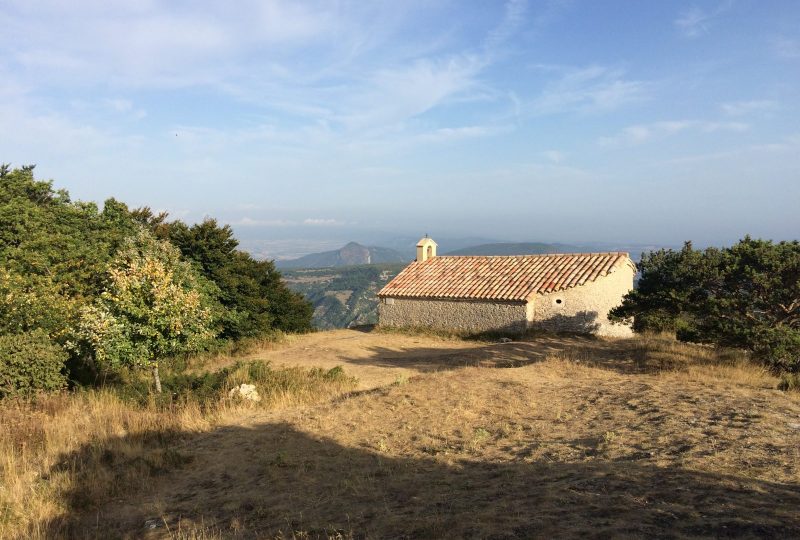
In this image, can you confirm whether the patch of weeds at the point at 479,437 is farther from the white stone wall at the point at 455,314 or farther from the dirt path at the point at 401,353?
the white stone wall at the point at 455,314

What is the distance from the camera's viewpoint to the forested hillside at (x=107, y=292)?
39.3ft

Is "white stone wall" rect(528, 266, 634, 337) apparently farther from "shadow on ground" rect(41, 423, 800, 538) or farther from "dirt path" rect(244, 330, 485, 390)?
"shadow on ground" rect(41, 423, 800, 538)

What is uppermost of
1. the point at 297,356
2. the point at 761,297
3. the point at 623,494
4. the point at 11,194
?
the point at 11,194

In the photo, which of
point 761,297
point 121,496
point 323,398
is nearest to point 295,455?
point 121,496

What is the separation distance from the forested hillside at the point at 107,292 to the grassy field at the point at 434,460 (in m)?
1.63

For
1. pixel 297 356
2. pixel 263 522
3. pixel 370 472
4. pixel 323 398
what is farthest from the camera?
pixel 297 356

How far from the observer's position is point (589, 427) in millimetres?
7809

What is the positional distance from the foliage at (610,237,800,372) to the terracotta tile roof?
26.9 feet

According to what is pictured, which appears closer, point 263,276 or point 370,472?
point 370,472

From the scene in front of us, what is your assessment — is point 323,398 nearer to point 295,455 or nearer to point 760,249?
point 295,455

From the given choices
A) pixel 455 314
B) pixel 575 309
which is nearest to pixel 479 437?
pixel 575 309

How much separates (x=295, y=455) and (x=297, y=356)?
12.2m

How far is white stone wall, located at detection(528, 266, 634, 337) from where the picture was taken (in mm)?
21078

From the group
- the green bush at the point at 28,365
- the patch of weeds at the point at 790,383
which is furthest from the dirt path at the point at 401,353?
the green bush at the point at 28,365
